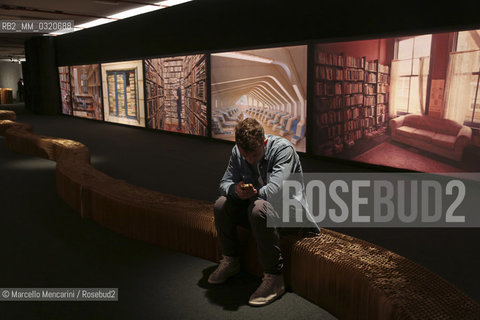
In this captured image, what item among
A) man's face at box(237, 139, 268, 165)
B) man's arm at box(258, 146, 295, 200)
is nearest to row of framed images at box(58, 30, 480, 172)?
man's arm at box(258, 146, 295, 200)

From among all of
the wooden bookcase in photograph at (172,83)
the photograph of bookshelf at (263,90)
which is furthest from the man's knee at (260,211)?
the wooden bookcase in photograph at (172,83)

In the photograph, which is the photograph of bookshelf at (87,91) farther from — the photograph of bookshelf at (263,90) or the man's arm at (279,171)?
the man's arm at (279,171)

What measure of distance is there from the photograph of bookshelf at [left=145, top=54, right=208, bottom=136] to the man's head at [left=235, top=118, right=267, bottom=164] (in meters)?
7.11

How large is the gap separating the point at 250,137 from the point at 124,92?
1099cm

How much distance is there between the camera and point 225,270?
2643mm

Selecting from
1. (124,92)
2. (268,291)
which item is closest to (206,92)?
(124,92)

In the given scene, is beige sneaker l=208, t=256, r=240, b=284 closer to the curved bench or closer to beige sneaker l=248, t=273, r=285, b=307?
the curved bench

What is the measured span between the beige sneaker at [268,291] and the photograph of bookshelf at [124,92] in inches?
397

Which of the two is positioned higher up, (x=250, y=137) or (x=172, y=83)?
(x=172, y=83)

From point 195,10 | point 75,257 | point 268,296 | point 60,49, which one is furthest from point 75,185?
point 60,49

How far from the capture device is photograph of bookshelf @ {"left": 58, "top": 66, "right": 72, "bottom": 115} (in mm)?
16172

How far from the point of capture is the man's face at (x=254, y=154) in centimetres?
241

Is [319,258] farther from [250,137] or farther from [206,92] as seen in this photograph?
[206,92]

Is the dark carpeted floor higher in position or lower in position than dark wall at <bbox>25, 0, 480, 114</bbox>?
lower
